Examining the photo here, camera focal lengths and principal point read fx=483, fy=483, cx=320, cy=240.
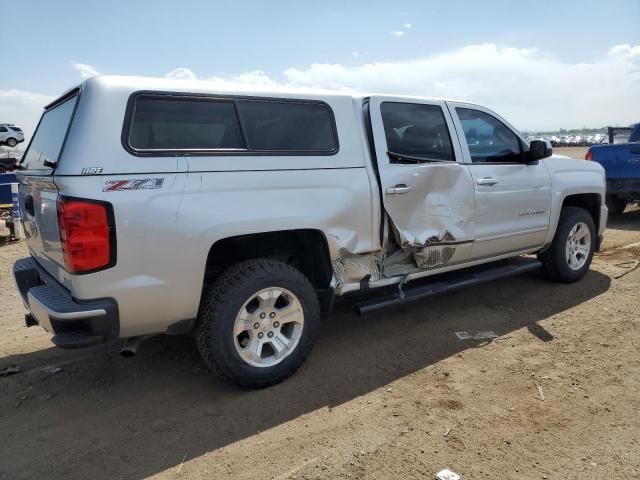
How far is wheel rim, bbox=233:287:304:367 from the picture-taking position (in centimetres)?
319

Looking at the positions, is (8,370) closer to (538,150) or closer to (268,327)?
(268,327)

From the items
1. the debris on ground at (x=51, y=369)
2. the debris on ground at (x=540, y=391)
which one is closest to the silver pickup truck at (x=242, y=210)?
the debris on ground at (x=51, y=369)

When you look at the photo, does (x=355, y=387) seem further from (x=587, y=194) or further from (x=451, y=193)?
(x=587, y=194)

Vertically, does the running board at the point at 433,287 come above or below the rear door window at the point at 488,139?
below

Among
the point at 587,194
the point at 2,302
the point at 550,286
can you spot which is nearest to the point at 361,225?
the point at 550,286

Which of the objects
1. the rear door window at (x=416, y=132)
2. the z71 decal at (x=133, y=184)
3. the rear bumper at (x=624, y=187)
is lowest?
the rear bumper at (x=624, y=187)

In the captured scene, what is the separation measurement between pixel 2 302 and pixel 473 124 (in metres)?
5.40

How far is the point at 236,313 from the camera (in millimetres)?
3078

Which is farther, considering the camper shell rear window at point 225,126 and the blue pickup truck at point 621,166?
the blue pickup truck at point 621,166

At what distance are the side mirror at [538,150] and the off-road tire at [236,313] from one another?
2799 mm

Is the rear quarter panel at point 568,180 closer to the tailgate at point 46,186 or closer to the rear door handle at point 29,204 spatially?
the tailgate at point 46,186

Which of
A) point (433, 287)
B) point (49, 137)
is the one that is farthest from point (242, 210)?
point (433, 287)

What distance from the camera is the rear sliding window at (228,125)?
288cm

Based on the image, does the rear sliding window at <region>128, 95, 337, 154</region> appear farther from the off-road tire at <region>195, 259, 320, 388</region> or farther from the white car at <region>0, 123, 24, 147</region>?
the white car at <region>0, 123, 24, 147</region>
